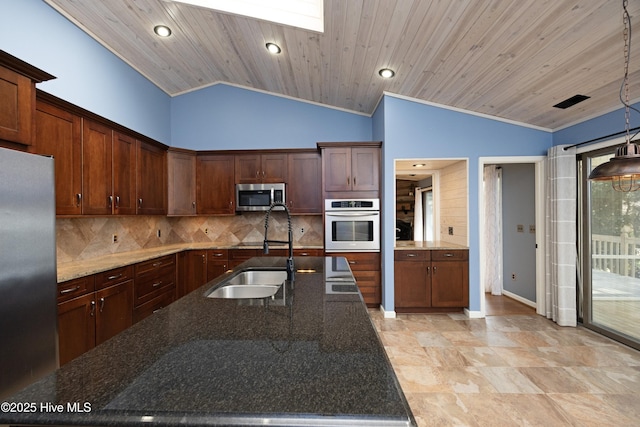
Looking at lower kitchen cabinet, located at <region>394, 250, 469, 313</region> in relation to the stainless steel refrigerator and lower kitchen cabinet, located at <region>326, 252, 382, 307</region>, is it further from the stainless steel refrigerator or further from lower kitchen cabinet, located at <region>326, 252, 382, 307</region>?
the stainless steel refrigerator

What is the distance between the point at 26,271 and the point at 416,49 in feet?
10.6

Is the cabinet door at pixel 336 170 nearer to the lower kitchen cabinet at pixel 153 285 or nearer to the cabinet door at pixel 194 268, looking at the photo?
the cabinet door at pixel 194 268

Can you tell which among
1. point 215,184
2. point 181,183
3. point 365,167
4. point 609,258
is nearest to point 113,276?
point 181,183

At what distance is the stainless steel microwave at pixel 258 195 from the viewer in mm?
4277

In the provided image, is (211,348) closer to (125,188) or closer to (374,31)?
(374,31)

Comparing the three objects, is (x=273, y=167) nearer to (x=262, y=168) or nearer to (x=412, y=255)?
(x=262, y=168)

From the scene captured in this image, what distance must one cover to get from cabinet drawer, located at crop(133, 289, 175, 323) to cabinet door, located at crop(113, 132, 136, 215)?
102 cm

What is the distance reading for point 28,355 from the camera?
5.26ft

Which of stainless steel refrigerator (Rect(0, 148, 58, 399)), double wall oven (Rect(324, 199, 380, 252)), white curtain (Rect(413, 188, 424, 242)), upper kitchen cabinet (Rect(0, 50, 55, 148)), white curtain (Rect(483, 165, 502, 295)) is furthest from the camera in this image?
white curtain (Rect(413, 188, 424, 242))

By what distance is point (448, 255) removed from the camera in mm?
3787

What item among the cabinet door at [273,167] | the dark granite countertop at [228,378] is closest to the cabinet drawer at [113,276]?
the dark granite countertop at [228,378]

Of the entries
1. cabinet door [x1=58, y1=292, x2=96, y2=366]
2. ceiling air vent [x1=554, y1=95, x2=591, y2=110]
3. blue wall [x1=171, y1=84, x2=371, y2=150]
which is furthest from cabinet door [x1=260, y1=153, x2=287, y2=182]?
ceiling air vent [x1=554, y1=95, x2=591, y2=110]

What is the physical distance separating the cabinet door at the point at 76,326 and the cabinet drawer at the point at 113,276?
0.41ft

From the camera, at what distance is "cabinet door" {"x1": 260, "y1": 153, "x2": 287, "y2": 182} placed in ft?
14.3
